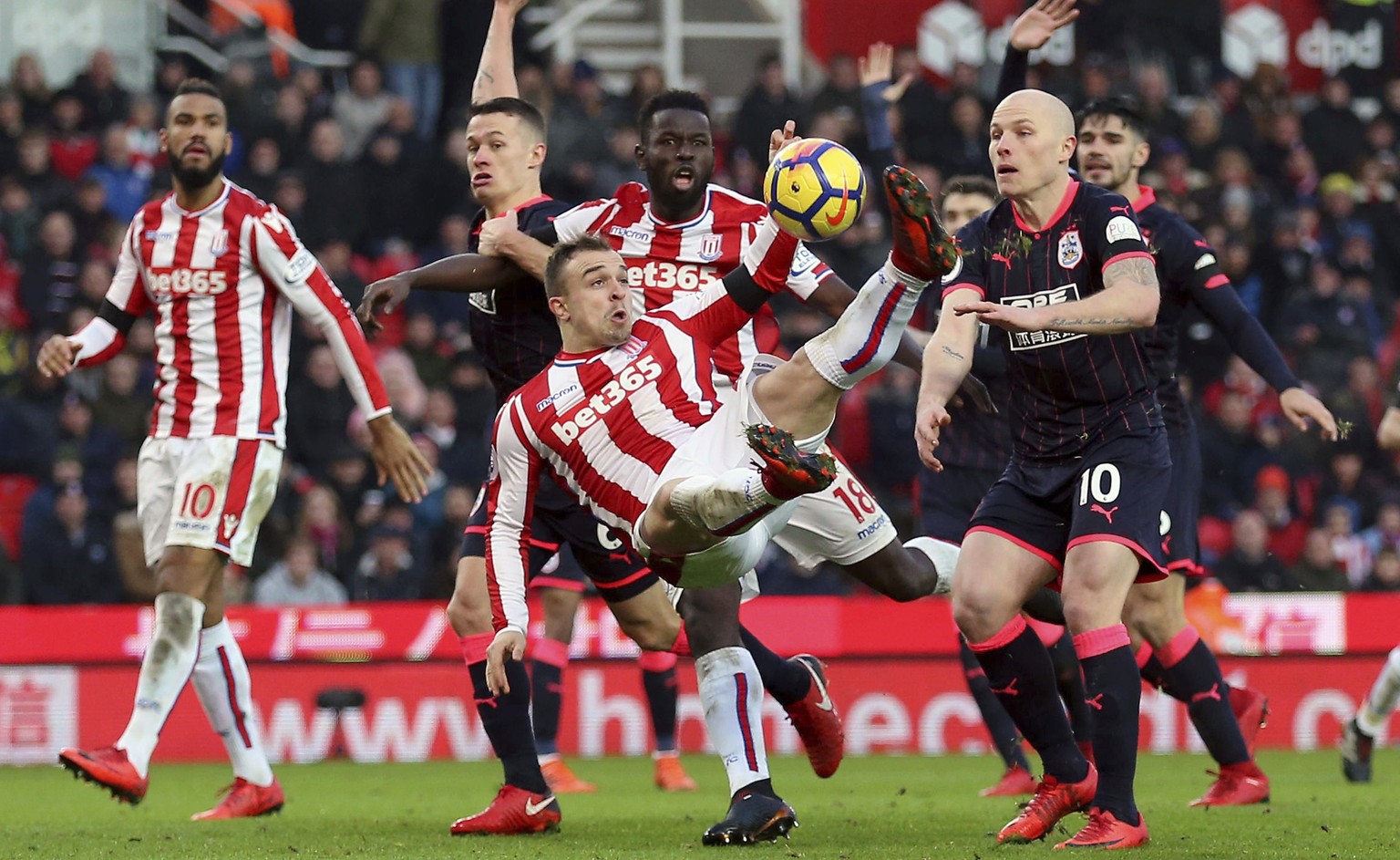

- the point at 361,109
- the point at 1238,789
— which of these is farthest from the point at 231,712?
Result: the point at 361,109

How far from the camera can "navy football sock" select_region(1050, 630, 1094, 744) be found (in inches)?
331

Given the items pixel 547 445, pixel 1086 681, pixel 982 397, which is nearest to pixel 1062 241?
pixel 982 397

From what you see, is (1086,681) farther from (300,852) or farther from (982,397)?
(300,852)

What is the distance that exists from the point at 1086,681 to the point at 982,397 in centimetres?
138

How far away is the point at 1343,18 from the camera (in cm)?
1920

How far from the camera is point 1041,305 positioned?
21.2 feet

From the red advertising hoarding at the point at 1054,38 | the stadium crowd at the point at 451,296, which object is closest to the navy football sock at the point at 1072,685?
the stadium crowd at the point at 451,296

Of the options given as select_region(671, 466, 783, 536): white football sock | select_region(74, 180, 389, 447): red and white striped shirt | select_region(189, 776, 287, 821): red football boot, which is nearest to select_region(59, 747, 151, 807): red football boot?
select_region(189, 776, 287, 821): red football boot

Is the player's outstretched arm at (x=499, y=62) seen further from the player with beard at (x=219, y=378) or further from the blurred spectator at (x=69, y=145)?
the blurred spectator at (x=69, y=145)

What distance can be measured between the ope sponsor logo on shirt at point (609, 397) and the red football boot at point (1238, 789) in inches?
119

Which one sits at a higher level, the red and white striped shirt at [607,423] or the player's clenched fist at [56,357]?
the player's clenched fist at [56,357]

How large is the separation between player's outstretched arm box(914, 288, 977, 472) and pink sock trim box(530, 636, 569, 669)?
319 cm

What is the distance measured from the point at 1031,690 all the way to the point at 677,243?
84.5 inches

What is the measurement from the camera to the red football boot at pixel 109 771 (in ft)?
22.5
